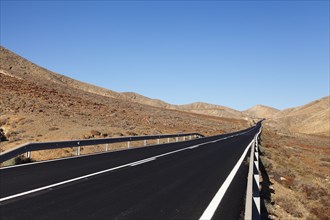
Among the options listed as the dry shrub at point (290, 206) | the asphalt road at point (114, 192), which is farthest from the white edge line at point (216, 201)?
the dry shrub at point (290, 206)

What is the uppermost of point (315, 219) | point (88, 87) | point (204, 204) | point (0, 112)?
point (88, 87)

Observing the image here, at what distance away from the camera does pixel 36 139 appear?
25.3 meters

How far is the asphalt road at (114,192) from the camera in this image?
7.04 m

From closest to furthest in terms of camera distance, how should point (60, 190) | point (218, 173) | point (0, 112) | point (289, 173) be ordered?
point (60, 190) → point (218, 173) → point (289, 173) → point (0, 112)

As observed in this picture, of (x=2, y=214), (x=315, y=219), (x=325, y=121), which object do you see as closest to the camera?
(x=2, y=214)

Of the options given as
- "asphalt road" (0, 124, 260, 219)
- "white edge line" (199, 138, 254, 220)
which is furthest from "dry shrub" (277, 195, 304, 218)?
"white edge line" (199, 138, 254, 220)

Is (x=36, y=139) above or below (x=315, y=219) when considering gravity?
above

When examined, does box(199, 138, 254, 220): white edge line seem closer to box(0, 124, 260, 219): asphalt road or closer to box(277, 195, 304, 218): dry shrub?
box(0, 124, 260, 219): asphalt road

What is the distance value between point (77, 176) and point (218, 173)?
5.19 meters

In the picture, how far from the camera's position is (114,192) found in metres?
9.03

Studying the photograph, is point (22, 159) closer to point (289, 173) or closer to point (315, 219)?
point (315, 219)

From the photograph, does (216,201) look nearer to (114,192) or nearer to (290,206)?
(114,192)

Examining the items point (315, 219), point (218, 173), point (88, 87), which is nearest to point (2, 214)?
point (315, 219)

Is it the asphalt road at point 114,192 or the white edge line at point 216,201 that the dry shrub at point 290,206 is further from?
the white edge line at point 216,201
